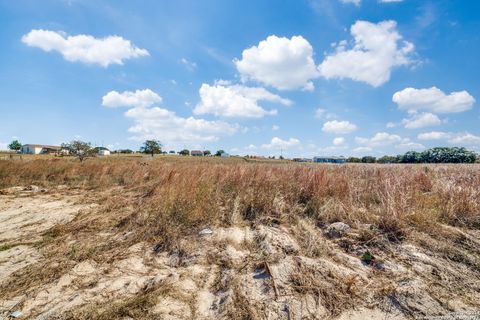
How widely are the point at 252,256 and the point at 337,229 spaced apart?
5.85 feet

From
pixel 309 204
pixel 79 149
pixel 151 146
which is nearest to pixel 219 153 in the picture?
pixel 151 146

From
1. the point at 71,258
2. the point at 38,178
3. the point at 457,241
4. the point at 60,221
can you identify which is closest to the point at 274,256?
the point at 457,241

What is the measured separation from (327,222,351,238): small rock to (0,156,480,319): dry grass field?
0.03m

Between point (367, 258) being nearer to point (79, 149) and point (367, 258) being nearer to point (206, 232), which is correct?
point (206, 232)

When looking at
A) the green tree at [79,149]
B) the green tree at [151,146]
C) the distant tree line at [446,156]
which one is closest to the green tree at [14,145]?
the green tree at [151,146]

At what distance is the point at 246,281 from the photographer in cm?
283

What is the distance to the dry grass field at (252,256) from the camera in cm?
240

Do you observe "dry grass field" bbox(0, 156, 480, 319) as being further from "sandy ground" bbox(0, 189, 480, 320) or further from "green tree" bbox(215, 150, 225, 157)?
"green tree" bbox(215, 150, 225, 157)

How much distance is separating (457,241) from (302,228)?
236cm

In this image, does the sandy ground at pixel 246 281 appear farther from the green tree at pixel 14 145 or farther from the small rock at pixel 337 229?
the green tree at pixel 14 145

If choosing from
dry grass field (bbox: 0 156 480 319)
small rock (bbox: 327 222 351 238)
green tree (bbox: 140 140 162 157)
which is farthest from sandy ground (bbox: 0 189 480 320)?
green tree (bbox: 140 140 162 157)

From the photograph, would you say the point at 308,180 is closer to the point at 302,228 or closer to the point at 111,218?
the point at 302,228

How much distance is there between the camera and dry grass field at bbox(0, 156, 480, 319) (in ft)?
7.89

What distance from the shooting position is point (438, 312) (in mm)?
2238
